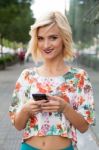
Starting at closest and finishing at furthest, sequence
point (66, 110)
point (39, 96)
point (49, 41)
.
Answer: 1. point (39, 96)
2. point (66, 110)
3. point (49, 41)

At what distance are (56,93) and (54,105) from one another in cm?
15

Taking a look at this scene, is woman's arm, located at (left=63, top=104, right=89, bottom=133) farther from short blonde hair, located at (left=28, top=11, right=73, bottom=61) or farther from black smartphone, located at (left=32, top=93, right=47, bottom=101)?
short blonde hair, located at (left=28, top=11, right=73, bottom=61)

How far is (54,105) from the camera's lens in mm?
3002

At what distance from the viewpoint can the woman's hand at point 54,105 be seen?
9.77 ft

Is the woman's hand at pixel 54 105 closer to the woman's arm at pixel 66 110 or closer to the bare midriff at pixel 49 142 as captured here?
the woman's arm at pixel 66 110

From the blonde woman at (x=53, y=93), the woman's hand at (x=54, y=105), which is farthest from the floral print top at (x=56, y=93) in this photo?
the woman's hand at (x=54, y=105)

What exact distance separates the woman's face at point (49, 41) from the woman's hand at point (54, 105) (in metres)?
0.30

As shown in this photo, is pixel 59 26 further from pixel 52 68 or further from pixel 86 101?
pixel 86 101

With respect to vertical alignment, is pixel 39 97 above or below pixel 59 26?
below

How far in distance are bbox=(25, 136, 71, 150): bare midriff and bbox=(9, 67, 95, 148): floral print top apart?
0.09ft

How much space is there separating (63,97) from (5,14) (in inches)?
1413

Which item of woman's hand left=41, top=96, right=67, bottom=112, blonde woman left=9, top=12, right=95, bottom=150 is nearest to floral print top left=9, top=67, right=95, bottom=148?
blonde woman left=9, top=12, right=95, bottom=150

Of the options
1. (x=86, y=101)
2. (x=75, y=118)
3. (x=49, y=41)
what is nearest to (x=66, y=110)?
(x=75, y=118)

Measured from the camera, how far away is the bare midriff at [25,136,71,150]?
3.13 metres
